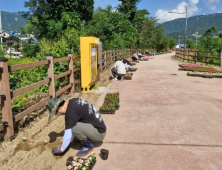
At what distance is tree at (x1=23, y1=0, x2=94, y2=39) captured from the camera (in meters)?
17.8

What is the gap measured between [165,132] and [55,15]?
17033 millimetres

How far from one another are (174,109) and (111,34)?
19.0m

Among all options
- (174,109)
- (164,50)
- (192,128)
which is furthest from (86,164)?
(164,50)

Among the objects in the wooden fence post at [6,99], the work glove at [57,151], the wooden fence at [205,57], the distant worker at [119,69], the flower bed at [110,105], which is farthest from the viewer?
the wooden fence at [205,57]

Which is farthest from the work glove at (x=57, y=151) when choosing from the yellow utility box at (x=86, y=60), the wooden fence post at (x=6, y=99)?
the yellow utility box at (x=86, y=60)

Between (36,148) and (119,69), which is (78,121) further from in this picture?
(119,69)

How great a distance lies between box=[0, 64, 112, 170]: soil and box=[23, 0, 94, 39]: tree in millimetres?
13784

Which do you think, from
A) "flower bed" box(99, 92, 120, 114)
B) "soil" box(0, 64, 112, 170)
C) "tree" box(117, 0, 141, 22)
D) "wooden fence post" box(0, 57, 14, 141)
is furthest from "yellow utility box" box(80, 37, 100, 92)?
"tree" box(117, 0, 141, 22)

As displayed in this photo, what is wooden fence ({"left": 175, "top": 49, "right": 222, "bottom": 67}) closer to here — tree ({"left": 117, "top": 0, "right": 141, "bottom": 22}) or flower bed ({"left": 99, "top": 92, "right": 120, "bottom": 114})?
flower bed ({"left": 99, "top": 92, "right": 120, "bottom": 114})

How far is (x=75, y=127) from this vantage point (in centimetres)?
355

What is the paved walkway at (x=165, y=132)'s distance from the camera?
137 inches

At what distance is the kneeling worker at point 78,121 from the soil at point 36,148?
213 millimetres

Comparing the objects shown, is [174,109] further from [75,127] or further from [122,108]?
[75,127]

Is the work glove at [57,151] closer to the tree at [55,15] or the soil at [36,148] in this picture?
the soil at [36,148]
